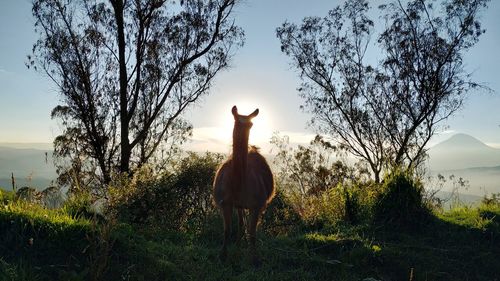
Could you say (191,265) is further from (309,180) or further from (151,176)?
(309,180)

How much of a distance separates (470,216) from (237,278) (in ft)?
19.1

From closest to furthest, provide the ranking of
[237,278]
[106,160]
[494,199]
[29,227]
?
1. [29,227]
2. [237,278]
3. [494,199]
4. [106,160]

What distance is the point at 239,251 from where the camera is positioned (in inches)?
275

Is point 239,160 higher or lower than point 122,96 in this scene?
lower

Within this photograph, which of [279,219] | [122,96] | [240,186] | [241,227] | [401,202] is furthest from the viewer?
[122,96]

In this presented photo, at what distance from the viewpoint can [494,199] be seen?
37.1 ft

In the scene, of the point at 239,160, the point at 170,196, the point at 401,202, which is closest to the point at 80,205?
the point at 170,196

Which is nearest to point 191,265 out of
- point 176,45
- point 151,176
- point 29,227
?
point 29,227

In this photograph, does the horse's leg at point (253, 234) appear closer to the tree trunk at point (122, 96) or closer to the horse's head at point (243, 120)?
the horse's head at point (243, 120)

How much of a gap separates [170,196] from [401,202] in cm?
464

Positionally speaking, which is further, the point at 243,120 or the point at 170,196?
the point at 170,196

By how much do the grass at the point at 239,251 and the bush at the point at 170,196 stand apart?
65 cm

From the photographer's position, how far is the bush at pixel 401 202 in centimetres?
852

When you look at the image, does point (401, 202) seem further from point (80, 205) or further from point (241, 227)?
point (80, 205)
